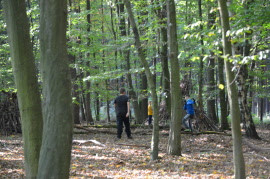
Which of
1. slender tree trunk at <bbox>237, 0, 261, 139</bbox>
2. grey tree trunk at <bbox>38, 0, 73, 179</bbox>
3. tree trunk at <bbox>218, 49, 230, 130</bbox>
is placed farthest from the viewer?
tree trunk at <bbox>218, 49, 230, 130</bbox>

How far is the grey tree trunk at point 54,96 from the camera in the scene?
10.7 ft

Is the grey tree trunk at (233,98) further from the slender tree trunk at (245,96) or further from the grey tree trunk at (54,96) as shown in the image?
the slender tree trunk at (245,96)

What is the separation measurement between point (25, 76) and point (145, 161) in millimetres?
4014

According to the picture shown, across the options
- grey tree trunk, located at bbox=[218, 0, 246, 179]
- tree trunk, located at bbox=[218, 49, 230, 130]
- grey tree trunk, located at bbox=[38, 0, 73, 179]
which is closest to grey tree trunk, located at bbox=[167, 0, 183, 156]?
grey tree trunk, located at bbox=[218, 0, 246, 179]

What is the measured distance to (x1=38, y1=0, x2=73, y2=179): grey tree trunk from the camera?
3.25 meters

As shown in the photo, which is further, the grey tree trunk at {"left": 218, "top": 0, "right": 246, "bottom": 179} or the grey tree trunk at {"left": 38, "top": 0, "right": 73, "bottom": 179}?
the grey tree trunk at {"left": 218, "top": 0, "right": 246, "bottom": 179}

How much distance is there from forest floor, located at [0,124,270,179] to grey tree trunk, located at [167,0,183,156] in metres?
0.38

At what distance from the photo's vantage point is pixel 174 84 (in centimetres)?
714

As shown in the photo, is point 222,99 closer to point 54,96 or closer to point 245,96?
point 245,96

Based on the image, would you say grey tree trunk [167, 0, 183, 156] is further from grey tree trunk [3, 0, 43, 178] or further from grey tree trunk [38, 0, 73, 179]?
grey tree trunk [38, 0, 73, 179]

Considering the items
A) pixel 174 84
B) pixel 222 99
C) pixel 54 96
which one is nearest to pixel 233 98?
pixel 54 96

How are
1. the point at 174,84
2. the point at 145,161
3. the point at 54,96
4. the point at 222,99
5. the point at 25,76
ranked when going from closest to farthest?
the point at 54,96 → the point at 25,76 → the point at 145,161 → the point at 174,84 → the point at 222,99

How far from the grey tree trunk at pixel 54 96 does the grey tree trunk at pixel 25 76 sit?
29.6 inches

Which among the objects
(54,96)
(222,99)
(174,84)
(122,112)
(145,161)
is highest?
(174,84)
